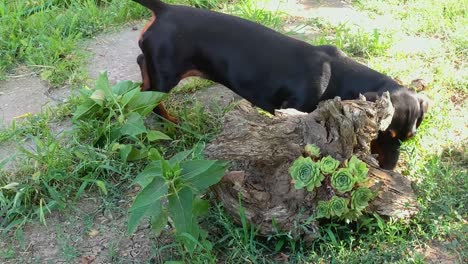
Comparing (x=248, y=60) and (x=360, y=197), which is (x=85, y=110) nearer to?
(x=248, y=60)

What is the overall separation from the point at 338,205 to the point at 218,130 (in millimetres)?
1305

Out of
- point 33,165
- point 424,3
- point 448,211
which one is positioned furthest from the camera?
point 424,3

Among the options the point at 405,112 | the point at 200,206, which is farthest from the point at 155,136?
the point at 405,112

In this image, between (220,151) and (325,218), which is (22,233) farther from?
(325,218)

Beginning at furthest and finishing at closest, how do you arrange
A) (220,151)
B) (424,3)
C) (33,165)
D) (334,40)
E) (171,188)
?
(424,3)
(334,40)
(33,165)
(220,151)
(171,188)

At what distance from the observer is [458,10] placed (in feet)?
17.3

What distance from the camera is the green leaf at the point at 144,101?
152 inches

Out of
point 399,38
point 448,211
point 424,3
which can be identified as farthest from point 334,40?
point 448,211

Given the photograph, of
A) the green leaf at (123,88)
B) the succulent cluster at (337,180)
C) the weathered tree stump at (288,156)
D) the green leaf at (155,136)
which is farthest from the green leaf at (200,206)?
the green leaf at (123,88)

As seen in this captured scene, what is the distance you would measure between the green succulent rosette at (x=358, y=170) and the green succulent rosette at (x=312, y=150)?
0.17 metres

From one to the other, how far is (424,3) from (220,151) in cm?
310

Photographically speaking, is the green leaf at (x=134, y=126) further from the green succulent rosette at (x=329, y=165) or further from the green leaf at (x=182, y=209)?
the green succulent rosette at (x=329, y=165)

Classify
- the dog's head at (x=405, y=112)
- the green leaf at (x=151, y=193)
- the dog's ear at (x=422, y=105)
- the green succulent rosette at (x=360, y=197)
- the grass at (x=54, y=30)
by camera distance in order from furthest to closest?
the grass at (x=54, y=30), the dog's ear at (x=422, y=105), the dog's head at (x=405, y=112), the green succulent rosette at (x=360, y=197), the green leaf at (x=151, y=193)

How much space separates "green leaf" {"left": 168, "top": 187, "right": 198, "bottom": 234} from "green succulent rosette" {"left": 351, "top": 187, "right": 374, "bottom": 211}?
30.3 inches
